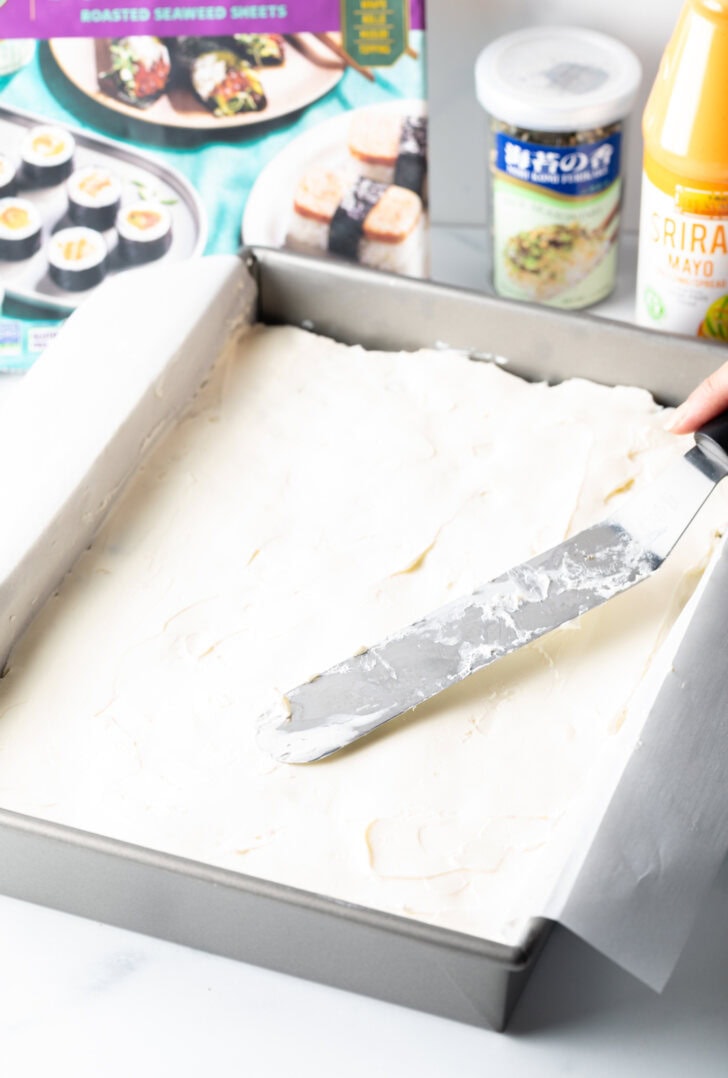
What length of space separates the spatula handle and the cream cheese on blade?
0.12 feet

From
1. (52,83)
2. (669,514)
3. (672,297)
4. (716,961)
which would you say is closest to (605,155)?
(672,297)

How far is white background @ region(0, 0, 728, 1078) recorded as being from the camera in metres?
0.66

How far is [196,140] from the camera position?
103 cm

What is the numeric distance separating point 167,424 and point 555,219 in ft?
1.05

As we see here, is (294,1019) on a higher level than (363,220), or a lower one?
lower

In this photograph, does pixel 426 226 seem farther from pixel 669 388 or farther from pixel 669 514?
pixel 669 514

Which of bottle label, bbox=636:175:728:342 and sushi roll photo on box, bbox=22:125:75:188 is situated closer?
bottle label, bbox=636:175:728:342

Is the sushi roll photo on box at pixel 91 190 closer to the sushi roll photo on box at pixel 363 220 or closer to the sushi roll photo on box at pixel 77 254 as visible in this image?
the sushi roll photo on box at pixel 77 254

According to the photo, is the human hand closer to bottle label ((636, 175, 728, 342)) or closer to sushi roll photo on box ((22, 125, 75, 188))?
bottle label ((636, 175, 728, 342))

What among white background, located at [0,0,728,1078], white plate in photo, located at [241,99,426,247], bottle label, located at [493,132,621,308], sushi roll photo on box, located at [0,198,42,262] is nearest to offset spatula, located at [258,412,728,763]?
white background, located at [0,0,728,1078]

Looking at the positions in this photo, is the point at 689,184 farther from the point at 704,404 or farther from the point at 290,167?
the point at 290,167

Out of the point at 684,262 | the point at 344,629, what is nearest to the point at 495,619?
the point at 344,629

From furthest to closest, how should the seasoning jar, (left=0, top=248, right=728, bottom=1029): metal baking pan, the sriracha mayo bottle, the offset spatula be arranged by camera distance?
1. the seasoning jar
2. the sriracha mayo bottle
3. the offset spatula
4. (left=0, top=248, right=728, bottom=1029): metal baking pan

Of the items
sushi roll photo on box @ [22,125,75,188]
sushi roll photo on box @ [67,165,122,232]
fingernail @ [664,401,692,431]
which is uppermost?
sushi roll photo on box @ [22,125,75,188]
